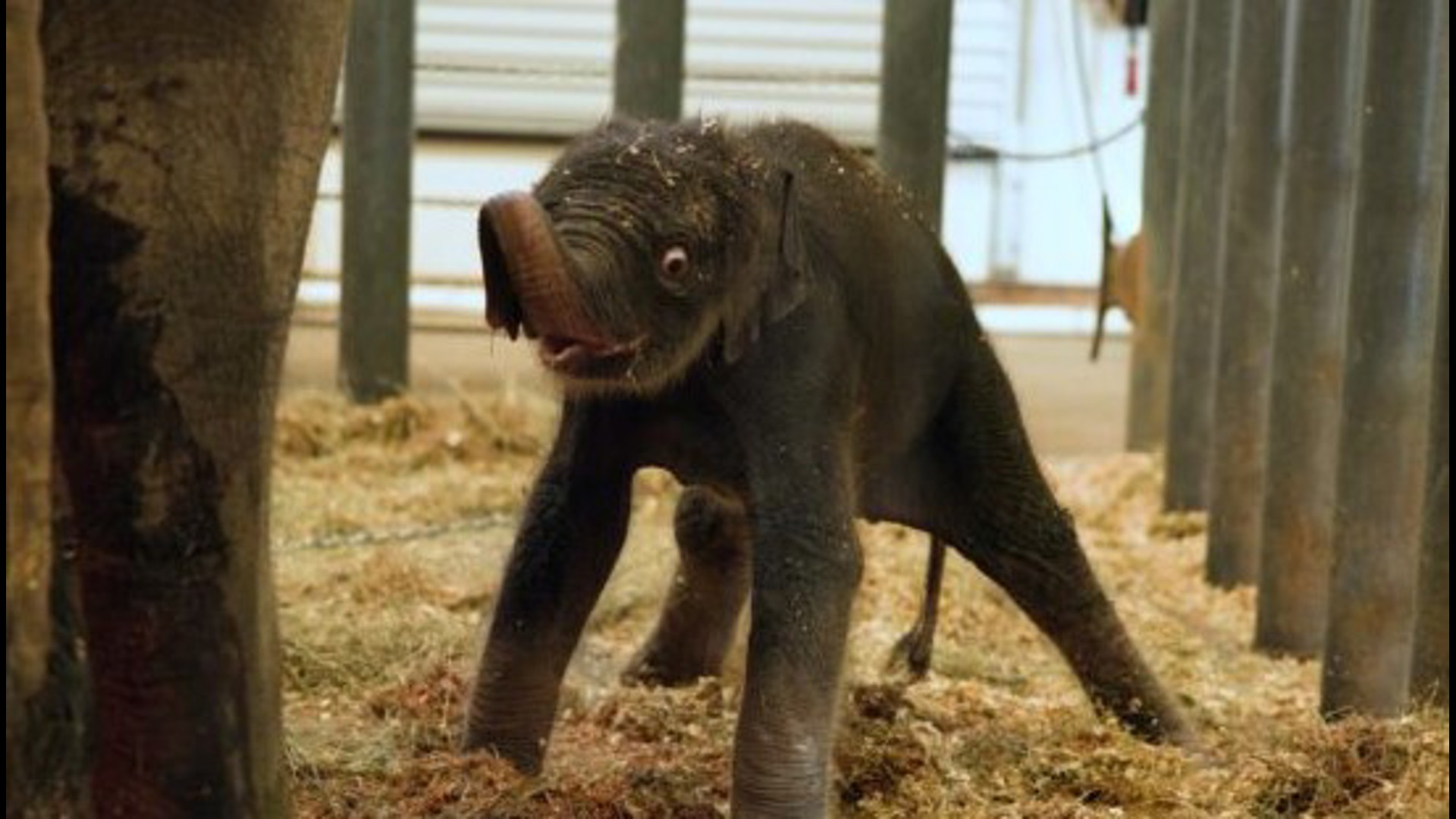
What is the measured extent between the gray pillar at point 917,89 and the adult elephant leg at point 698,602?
2.53 m

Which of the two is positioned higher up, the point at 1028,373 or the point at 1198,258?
the point at 1198,258

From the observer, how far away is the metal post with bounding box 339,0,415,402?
9.69m

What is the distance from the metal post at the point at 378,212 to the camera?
31.8ft

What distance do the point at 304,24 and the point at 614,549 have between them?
1.70m

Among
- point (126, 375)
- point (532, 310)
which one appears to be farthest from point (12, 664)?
point (532, 310)

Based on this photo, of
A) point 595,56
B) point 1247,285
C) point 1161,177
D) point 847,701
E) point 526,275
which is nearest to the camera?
point 526,275

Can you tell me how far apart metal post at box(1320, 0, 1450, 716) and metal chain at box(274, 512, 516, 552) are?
323cm

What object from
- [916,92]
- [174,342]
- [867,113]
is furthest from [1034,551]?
[867,113]

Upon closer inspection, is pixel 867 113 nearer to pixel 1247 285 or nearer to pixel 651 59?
pixel 651 59

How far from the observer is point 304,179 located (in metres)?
3.16

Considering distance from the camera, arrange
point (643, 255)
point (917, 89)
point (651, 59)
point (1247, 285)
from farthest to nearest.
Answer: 1. point (651, 59)
2. point (917, 89)
3. point (1247, 285)
4. point (643, 255)

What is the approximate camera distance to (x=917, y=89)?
7777mm

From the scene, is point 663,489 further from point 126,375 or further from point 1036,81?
point 1036,81

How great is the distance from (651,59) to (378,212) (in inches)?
81.6
